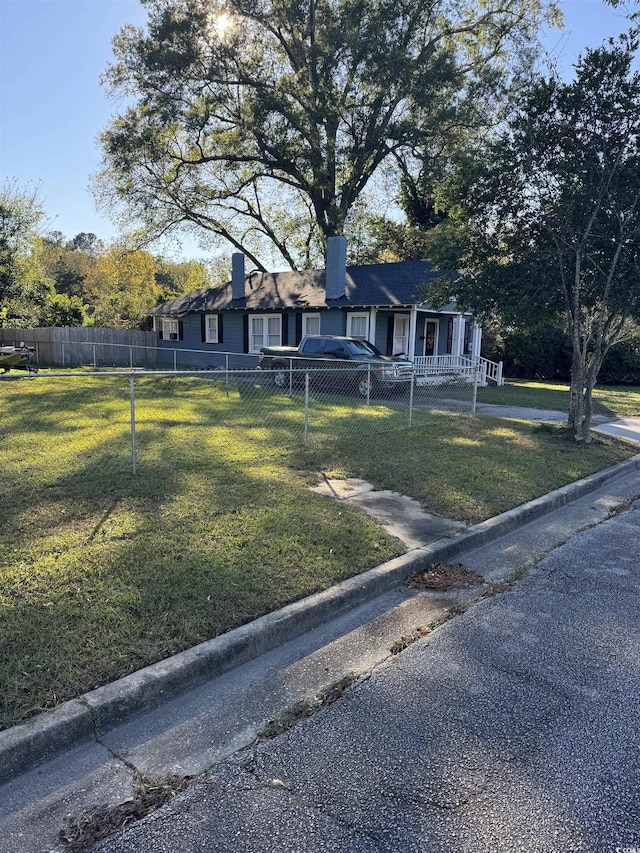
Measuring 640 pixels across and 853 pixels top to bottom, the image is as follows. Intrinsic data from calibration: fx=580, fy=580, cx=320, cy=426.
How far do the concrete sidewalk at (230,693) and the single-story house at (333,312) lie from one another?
14.6m

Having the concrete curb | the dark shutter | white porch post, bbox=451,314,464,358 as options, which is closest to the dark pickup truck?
the dark shutter

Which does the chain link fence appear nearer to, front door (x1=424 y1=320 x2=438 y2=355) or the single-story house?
the single-story house

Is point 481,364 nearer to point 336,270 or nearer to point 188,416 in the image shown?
point 336,270

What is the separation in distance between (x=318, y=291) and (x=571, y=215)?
46.5 feet

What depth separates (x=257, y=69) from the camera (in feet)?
92.5

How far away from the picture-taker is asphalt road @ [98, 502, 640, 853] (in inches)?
89.9

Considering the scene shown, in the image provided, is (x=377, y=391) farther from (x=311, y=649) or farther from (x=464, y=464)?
(x=311, y=649)

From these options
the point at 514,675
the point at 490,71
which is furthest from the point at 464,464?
the point at 490,71

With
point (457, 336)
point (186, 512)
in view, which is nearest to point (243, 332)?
point (457, 336)

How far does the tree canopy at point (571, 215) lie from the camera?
9.95 meters

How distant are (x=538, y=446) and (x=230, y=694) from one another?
8.25 meters

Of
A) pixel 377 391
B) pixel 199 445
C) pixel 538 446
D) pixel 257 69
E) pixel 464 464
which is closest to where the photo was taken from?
pixel 464 464

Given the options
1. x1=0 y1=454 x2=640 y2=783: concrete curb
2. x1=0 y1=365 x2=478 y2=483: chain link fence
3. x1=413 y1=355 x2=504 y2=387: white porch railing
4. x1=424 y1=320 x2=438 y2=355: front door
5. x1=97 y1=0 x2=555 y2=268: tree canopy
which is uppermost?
x1=97 y1=0 x2=555 y2=268: tree canopy

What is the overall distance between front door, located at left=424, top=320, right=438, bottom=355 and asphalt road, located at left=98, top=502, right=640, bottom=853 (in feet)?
65.7
